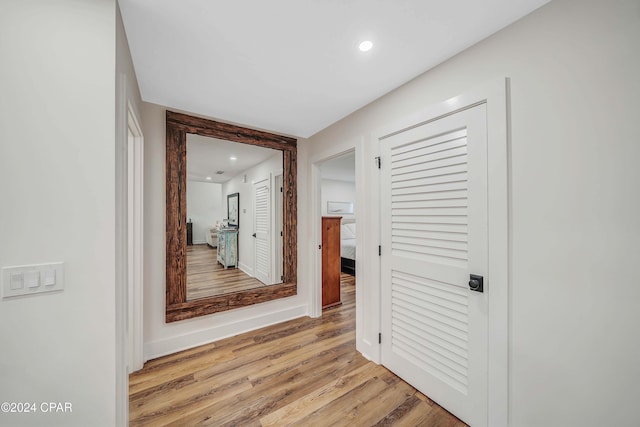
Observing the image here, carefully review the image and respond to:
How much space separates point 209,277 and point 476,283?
239 cm

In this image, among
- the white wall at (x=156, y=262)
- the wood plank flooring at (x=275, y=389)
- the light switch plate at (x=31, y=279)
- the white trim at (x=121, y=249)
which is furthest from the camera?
the white wall at (x=156, y=262)

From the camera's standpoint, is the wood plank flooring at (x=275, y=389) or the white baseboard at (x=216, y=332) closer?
the wood plank flooring at (x=275, y=389)

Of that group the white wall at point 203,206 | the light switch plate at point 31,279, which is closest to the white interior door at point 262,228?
the white wall at point 203,206

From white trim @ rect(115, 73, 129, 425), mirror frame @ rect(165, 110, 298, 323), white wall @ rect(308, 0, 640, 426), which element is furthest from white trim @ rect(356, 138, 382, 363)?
white trim @ rect(115, 73, 129, 425)

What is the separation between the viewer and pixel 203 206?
2473mm

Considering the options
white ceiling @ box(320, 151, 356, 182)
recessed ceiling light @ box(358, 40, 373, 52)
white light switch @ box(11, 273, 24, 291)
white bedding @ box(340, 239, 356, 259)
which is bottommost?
white bedding @ box(340, 239, 356, 259)

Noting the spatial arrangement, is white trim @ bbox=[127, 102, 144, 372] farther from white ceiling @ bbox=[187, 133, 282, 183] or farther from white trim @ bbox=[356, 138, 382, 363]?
white trim @ bbox=[356, 138, 382, 363]

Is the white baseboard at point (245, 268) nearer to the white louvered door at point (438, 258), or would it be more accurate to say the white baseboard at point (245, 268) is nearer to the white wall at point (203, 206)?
the white wall at point (203, 206)

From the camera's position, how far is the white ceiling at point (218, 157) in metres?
2.38

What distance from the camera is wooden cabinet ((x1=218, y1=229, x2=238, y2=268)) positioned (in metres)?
2.70

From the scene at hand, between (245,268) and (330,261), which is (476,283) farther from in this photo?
(245,268)

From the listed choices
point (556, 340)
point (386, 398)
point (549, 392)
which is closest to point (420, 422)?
point (386, 398)

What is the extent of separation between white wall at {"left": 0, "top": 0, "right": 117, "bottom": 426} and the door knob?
180cm

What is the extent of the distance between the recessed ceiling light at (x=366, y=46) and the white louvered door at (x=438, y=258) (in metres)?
0.61
